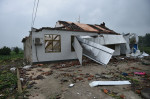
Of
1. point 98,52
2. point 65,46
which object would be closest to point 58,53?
point 65,46

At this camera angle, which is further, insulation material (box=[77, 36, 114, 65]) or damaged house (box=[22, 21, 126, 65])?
damaged house (box=[22, 21, 126, 65])

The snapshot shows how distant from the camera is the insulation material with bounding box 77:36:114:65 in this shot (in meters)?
7.67

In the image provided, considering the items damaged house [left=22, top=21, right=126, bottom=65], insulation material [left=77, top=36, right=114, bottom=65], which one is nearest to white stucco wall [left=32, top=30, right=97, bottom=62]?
damaged house [left=22, top=21, right=126, bottom=65]

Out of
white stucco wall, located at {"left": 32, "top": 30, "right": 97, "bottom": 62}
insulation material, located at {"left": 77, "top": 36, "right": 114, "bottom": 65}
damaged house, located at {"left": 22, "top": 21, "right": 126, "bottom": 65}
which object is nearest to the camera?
insulation material, located at {"left": 77, "top": 36, "right": 114, "bottom": 65}

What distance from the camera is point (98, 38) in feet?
36.4

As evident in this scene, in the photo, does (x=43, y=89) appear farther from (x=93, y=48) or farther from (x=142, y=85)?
(x=93, y=48)

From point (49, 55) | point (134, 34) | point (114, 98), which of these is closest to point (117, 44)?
point (134, 34)

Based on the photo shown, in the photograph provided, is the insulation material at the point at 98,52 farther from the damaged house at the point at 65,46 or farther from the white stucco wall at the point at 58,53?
the white stucco wall at the point at 58,53

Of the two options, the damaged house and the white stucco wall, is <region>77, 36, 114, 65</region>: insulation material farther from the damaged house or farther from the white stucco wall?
the white stucco wall

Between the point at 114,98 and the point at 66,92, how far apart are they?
164 centimetres

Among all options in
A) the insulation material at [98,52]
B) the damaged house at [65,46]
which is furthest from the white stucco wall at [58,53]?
the insulation material at [98,52]

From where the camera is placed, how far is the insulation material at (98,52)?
302 inches

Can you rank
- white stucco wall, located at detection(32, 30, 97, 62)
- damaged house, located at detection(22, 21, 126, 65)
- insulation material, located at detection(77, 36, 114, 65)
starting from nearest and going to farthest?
insulation material, located at detection(77, 36, 114, 65)
damaged house, located at detection(22, 21, 126, 65)
white stucco wall, located at detection(32, 30, 97, 62)

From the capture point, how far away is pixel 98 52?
26.9 ft
